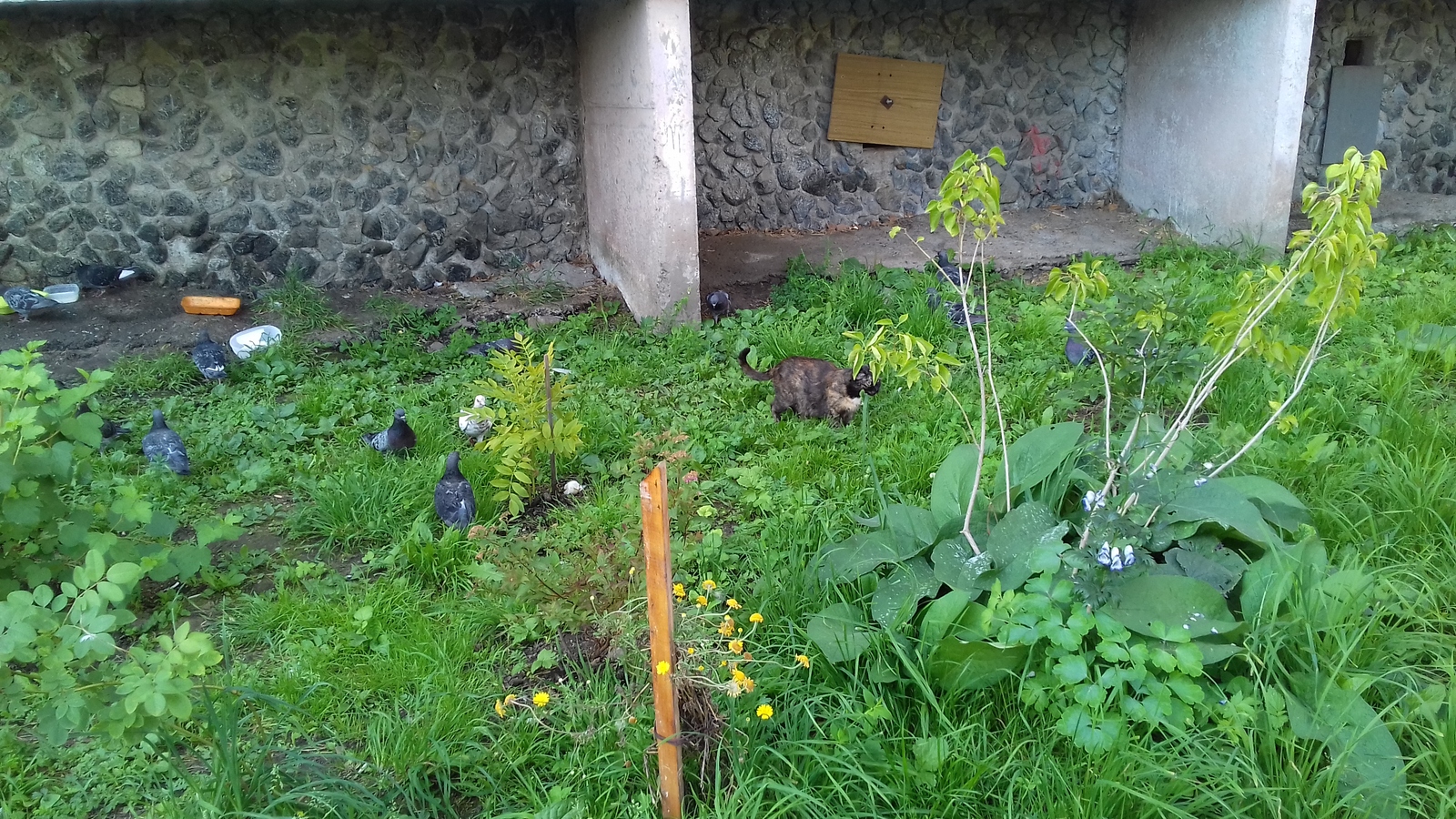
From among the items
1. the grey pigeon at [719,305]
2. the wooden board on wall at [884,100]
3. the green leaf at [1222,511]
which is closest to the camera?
the green leaf at [1222,511]

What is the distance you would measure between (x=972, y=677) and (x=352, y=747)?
62.6 inches

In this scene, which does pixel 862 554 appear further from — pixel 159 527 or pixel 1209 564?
pixel 159 527

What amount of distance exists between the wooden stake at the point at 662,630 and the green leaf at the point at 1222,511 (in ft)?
4.87

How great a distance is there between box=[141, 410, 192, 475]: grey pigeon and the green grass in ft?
0.29

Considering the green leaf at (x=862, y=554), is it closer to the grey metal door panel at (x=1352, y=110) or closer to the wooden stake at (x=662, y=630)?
the wooden stake at (x=662, y=630)

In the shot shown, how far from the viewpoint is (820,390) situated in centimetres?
426

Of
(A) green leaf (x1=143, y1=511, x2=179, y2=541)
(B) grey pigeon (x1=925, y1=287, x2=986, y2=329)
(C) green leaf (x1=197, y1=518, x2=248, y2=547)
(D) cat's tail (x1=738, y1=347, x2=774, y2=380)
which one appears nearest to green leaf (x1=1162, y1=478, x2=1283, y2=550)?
(D) cat's tail (x1=738, y1=347, x2=774, y2=380)

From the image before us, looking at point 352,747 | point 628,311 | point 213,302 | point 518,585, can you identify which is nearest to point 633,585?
point 518,585

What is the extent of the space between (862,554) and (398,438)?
2.22m

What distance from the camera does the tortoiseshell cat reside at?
13.9 ft

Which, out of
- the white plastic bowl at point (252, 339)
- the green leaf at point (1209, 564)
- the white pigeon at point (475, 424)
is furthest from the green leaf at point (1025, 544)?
the white plastic bowl at point (252, 339)

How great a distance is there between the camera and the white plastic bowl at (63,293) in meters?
5.87

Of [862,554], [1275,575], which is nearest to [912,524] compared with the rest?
[862,554]

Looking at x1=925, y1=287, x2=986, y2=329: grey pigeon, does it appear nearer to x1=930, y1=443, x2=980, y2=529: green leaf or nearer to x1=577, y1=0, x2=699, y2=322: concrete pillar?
x1=577, y1=0, x2=699, y2=322: concrete pillar
